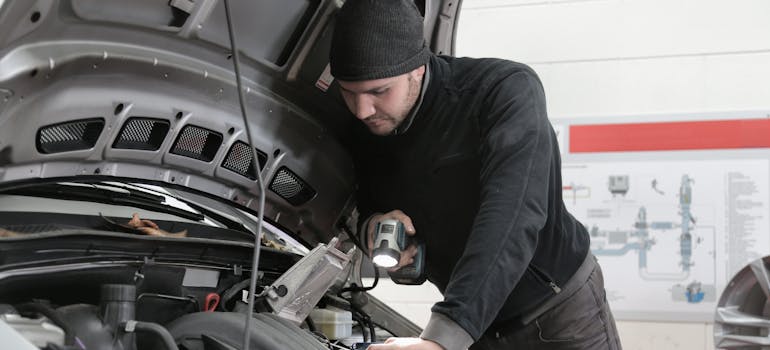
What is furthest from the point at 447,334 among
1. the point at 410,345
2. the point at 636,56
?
the point at 636,56

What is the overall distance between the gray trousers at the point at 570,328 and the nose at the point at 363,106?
71 cm

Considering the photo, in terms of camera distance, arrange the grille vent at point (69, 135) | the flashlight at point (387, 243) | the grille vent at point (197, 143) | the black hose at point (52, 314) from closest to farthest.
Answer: the black hose at point (52, 314)
the grille vent at point (69, 135)
the grille vent at point (197, 143)
the flashlight at point (387, 243)

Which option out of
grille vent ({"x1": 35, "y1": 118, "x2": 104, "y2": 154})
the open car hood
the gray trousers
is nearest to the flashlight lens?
the open car hood

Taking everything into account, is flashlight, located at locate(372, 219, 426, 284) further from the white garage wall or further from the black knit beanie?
the white garage wall

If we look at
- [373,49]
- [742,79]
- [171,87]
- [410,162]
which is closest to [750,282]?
[742,79]

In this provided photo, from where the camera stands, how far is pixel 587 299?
6.97ft

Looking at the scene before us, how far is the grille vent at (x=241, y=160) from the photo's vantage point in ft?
5.89

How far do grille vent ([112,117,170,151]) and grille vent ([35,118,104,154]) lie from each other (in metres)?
0.05

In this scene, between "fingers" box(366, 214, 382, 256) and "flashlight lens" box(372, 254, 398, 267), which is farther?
"fingers" box(366, 214, 382, 256)

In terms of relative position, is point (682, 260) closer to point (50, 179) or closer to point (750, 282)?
point (750, 282)

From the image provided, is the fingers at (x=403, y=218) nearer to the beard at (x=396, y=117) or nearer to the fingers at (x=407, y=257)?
the fingers at (x=407, y=257)

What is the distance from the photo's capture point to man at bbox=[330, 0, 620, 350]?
1.49 m

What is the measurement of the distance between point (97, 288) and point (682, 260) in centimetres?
359

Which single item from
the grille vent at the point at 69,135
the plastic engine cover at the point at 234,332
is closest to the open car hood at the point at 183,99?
the grille vent at the point at 69,135
